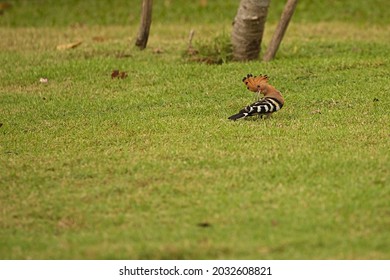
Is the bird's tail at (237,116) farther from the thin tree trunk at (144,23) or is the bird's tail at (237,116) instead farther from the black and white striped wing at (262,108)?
the thin tree trunk at (144,23)

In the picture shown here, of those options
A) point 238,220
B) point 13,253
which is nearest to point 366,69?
point 238,220

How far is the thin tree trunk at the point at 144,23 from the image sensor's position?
12.3 metres

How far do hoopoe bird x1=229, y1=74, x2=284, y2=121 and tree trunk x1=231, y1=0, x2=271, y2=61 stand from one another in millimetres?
2766

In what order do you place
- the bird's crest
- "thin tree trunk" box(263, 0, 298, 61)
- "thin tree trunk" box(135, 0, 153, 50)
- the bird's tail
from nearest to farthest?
the bird's tail → the bird's crest → "thin tree trunk" box(263, 0, 298, 61) → "thin tree trunk" box(135, 0, 153, 50)

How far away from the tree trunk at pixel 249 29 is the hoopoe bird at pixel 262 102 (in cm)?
277

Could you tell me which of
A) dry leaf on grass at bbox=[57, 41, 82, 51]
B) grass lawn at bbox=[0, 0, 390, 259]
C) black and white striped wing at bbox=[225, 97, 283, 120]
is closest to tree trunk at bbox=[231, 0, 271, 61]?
grass lawn at bbox=[0, 0, 390, 259]

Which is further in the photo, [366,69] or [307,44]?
[307,44]

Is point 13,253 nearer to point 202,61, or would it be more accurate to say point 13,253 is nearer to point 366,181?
point 366,181

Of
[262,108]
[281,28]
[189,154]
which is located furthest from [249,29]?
[189,154]

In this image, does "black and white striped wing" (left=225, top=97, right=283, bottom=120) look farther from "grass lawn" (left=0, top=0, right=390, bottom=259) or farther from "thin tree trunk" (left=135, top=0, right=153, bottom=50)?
"thin tree trunk" (left=135, top=0, right=153, bottom=50)

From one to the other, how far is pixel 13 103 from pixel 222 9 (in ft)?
22.0

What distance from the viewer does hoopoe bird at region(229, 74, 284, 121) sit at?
8391 mm

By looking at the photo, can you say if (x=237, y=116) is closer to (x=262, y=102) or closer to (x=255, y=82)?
(x=262, y=102)

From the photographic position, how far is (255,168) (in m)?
7.07
